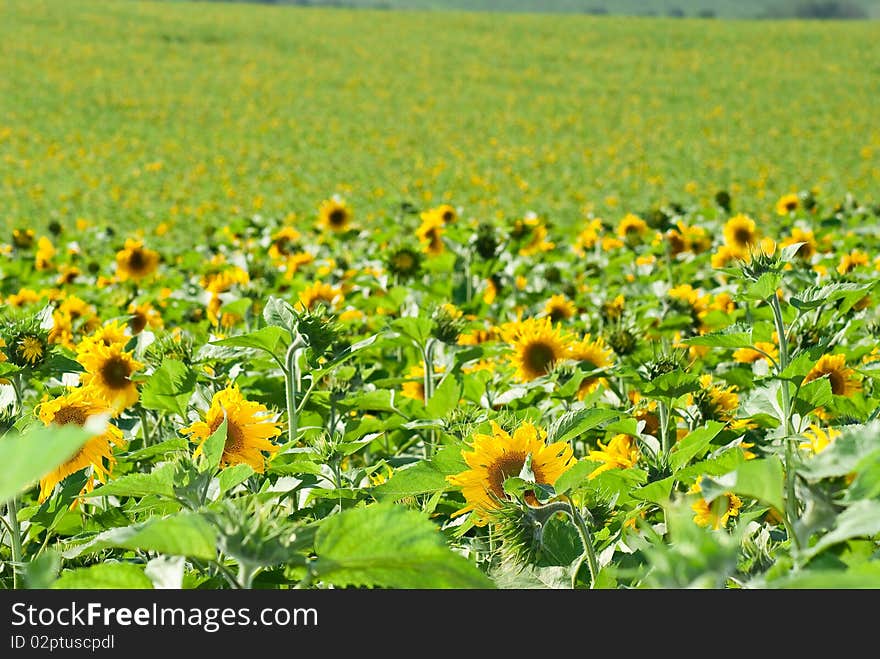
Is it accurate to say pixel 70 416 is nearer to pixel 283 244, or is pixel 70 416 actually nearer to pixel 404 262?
pixel 404 262

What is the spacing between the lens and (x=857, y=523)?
2.25ft

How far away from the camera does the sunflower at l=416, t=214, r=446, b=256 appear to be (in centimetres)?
389

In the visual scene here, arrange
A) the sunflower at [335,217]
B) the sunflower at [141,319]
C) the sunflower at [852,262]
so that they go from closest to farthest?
the sunflower at [141,319]
the sunflower at [852,262]
the sunflower at [335,217]

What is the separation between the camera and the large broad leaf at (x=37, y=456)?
54 cm

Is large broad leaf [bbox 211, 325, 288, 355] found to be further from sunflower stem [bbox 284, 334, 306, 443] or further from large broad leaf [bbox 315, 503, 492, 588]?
large broad leaf [bbox 315, 503, 492, 588]

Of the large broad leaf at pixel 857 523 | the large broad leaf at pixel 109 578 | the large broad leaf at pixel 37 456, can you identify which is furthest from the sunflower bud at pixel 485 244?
the large broad leaf at pixel 37 456

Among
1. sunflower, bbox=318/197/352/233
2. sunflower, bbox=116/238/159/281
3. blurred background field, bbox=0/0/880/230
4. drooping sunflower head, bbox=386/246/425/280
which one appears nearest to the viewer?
drooping sunflower head, bbox=386/246/425/280

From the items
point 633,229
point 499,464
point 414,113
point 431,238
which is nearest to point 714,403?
point 499,464

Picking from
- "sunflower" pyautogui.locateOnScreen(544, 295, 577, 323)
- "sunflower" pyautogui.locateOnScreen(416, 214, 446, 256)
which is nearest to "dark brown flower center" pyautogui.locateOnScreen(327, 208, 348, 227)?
"sunflower" pyautogui.locateOnScreen(416, 214, 446, 256)

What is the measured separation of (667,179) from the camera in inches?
628

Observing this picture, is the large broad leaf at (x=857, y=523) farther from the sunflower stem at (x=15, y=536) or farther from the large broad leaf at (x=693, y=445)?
the sunflower stem at (x=15, y=536)

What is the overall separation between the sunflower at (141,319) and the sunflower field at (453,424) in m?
0.02

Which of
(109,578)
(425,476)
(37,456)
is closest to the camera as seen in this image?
(37,456)

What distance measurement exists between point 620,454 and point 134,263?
306cm
